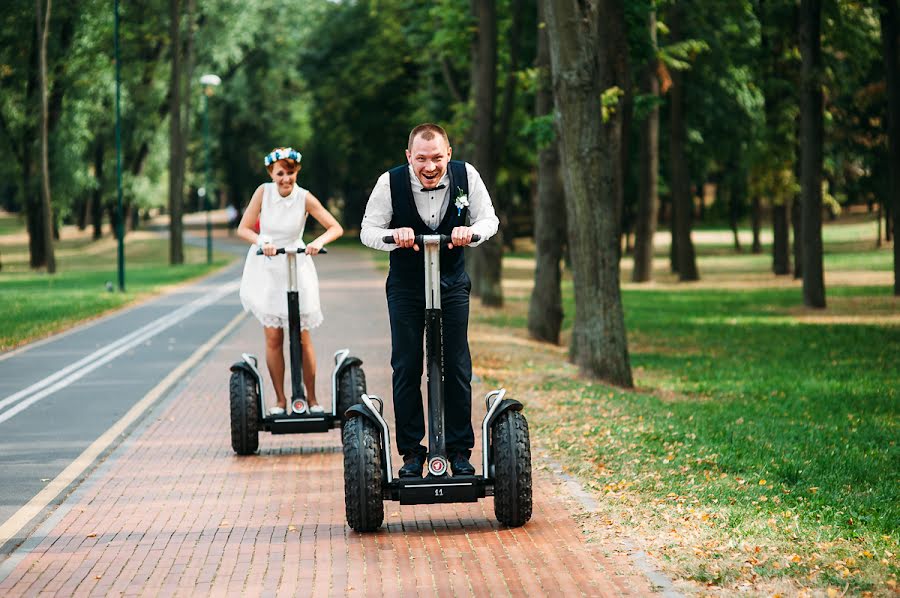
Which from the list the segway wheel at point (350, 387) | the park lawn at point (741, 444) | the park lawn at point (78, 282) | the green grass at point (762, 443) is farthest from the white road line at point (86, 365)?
the green grass at point (762, 443)

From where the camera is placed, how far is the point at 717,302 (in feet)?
106

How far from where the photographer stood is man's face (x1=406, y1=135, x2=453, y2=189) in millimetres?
7137

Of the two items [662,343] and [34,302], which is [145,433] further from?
[34,302]

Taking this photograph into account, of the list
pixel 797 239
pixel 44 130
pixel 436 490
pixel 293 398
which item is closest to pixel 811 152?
pixel 797 239

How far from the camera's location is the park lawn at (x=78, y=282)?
24250mm

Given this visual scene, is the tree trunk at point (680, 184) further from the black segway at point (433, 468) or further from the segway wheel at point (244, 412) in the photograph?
the black segway at point (433, 468)

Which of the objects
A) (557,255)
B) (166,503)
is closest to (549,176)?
(557,255)

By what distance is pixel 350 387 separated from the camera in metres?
10.2

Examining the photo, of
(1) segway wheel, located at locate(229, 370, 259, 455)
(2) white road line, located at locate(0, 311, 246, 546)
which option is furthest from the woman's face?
(2) white road line, located at locate(0, 311, 246, 546)

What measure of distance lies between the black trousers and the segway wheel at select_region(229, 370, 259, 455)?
2684 mm

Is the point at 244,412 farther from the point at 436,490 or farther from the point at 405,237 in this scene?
the point at 405,237

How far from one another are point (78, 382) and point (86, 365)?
1907 millimetres

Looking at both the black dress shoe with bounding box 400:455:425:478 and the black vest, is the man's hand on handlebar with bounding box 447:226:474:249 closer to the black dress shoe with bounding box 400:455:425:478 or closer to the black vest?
the black vest

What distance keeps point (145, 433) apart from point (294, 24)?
6510 centimetres
